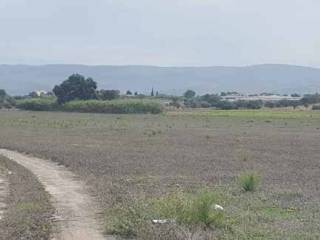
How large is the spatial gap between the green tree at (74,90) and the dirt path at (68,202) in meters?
103

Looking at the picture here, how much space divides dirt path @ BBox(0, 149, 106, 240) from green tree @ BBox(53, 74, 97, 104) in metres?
103

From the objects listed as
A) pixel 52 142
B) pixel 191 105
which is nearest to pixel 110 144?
pixel 52 142

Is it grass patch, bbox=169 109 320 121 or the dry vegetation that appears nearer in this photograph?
the dry vegetation

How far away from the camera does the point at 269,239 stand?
14195 millimetres

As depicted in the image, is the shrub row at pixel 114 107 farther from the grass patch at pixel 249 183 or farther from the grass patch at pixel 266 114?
the grass patch at pixel 249 183

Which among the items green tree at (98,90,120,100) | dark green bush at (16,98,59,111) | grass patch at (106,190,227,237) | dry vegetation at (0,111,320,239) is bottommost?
dark green bush at (16,98,59,111)

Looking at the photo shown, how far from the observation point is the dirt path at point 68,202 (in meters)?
14.8

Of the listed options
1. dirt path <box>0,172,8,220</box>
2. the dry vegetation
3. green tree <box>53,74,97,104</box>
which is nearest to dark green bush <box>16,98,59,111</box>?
green tree <box>53,74,97,104</box>

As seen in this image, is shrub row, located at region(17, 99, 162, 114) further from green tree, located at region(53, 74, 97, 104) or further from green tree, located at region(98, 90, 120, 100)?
green tree, located at region(98, 90, 120, 100)

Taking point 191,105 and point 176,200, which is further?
point 191,105

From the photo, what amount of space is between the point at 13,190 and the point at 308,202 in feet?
25.4

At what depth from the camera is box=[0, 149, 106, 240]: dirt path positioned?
1480cm

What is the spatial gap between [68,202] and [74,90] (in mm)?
116784

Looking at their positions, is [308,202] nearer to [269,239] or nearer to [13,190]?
[269,239]
